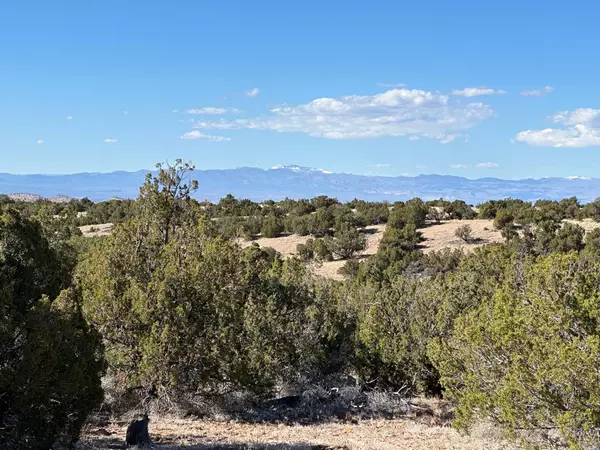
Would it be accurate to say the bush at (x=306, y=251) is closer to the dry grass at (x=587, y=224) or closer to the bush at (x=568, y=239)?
the bush at (x=568, y=239)

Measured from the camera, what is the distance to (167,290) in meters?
12.8

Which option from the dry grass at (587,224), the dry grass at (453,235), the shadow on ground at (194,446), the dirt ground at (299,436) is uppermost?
the dry grass at (587,224)

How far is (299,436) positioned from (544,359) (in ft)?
21.3

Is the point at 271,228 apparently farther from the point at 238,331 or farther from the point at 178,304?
the point at 178,304

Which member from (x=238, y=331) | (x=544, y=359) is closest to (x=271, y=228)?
(x=238, y=331)

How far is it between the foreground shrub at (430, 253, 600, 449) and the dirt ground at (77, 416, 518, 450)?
7.37 ft

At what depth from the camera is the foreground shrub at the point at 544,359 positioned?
342 inches

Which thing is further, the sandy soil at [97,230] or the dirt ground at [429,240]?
the sandy soil at [97,230]

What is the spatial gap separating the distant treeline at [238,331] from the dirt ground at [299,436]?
97 cm

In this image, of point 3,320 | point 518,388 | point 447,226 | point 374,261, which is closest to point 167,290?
point 3,320

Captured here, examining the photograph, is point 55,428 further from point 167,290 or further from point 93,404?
point 167,290

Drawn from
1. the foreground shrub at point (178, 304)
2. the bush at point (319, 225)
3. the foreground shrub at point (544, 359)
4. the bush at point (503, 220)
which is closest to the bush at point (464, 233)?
the bush at point (503, 220)

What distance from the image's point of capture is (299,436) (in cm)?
1339

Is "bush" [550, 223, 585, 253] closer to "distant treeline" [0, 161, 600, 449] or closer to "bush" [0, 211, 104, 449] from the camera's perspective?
"distant treeline" [0, 161, 600, 449]
